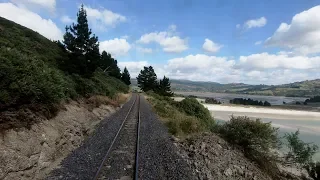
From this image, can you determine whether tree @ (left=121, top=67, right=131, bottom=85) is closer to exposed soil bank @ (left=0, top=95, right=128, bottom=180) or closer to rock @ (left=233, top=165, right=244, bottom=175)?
exposed soil bank @ (left=0, top=95, right=128, bottom=180)

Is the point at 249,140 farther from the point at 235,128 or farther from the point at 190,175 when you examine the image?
the point at 190,175

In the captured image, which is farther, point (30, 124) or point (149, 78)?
point (149, 78)

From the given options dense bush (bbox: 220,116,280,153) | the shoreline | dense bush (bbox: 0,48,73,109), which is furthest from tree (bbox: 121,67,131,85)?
dense bush (bbox: 220,116,280,153)

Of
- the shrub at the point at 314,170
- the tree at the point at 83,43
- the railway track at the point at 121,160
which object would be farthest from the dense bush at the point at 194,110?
the railway track at the point at 121,160

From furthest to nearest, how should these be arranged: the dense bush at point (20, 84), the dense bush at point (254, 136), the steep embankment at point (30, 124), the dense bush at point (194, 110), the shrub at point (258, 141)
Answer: the dense bush at point (194, 110) < the dense bush at point (254, 136) < the shrub at point (258, 141) < the dense bush at point (20, 84) < the steep embankment at point (30, 124)

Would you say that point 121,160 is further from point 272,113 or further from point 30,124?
point 272,113

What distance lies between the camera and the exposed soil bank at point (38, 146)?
7.89 metres

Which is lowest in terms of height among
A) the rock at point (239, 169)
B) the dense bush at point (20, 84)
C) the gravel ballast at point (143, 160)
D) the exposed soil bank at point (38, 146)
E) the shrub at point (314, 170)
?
the shrub at point (314, 170)

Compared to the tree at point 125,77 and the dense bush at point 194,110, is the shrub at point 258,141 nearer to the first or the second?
the dense bush at point 194,110

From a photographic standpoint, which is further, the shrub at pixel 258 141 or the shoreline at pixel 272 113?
the shoreline at pixel 272 113

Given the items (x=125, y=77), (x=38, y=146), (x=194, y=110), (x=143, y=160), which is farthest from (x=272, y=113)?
(x=38, y=146)

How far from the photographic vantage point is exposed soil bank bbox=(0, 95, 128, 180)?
7.89 m

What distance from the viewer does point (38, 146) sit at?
974 centimetres

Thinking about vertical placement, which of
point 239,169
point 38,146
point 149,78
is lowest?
point 239,169
